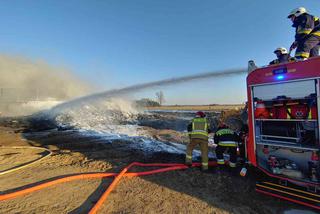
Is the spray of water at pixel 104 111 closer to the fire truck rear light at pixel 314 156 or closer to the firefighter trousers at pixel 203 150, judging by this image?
the firefighter trousers at pixel 203 150

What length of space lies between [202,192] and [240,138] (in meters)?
1.98

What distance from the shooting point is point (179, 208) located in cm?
389

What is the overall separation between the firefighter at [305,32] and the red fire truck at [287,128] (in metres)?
0.94

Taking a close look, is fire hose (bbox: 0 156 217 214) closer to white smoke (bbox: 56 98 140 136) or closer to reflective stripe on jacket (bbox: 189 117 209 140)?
reflective stripe on jacket (bbox: 189 117 209 140)

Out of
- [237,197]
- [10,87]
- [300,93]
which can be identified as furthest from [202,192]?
[10,87]

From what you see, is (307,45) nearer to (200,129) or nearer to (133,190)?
(200,129)

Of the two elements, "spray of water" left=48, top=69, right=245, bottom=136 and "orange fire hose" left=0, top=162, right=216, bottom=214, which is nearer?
"orange fire hose" left=0, top=162, right=216, bottom=214

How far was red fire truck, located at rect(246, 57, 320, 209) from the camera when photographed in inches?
157

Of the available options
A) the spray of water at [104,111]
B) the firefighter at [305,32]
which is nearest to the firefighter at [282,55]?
the firefighter at [305,32]

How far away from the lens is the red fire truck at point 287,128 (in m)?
3.98

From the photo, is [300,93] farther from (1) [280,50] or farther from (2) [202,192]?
(2) [202,192]

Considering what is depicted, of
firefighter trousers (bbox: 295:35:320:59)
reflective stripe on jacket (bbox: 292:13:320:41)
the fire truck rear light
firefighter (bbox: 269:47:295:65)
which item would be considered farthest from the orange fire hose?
reflective stripe on jacket (bbox: 292:13:320:41)

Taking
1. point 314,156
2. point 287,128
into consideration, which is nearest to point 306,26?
point 287,128

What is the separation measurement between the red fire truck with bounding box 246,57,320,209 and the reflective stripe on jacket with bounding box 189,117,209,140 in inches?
48.6
